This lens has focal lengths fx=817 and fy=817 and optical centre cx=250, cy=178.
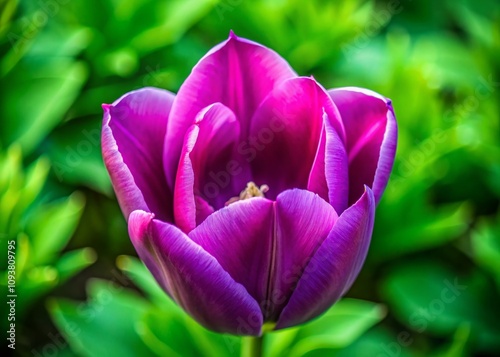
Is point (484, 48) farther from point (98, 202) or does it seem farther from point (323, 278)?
point (323, 278)

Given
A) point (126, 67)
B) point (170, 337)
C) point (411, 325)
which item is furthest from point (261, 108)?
point (411, 325)

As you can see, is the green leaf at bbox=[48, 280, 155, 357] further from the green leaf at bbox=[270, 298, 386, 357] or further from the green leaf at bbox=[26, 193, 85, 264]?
the green leaf at bbox=[270, 298, 386, 357]

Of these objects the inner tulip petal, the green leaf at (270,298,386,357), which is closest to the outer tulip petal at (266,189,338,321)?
the inner tulip petal

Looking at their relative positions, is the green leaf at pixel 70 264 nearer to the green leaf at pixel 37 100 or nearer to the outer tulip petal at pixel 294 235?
the green leaf at pixel 37 100

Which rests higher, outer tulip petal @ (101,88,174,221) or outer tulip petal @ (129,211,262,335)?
outer tulip petal @ (101,88,174,221)

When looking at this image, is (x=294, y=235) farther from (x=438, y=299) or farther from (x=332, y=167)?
(x=438, y=299)

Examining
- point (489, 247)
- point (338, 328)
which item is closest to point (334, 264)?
point (338, 328)
